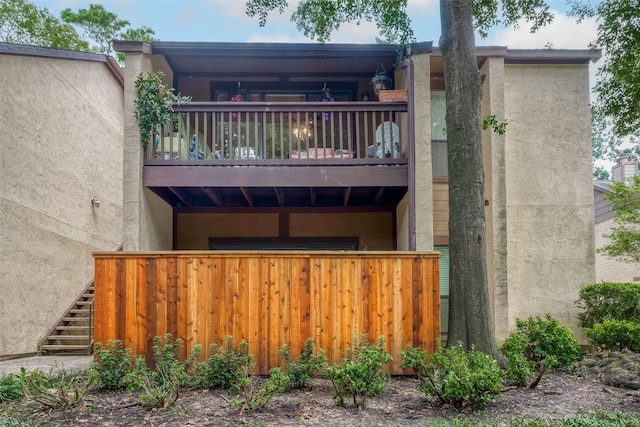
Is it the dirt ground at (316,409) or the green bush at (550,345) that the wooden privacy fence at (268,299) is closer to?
the dirt ground at (316,409)

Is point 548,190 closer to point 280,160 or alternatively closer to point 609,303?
point 609,303

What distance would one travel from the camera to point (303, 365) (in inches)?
210

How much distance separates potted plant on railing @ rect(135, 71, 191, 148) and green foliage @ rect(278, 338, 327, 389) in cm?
416

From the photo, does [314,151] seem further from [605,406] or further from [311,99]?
[605,406]

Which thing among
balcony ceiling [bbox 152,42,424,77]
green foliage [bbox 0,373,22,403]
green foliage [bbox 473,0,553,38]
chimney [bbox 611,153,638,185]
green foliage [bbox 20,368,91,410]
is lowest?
green foliage [bbox 0,373,22,403]

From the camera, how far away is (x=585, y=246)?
27.4ft

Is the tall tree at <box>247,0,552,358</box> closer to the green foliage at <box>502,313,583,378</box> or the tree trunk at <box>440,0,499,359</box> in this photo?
the tree trunk at <box>440,0,499,359</box>

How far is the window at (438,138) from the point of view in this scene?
8961 millimetres

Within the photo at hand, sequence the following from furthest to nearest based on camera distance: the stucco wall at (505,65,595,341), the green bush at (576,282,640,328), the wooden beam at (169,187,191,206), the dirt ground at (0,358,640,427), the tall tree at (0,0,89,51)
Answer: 1. the tall tree at (0,0,89,51)
2. the stucco wall at (505,65,595,341)
3. the wooden beam at (169,187,191,206)
4. the green bush at (576,282,640,328)
5. the dirt ground at (0,358,640,427)

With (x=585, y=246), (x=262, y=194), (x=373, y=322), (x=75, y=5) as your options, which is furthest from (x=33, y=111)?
(x=75, y=5)

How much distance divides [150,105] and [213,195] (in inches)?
75.7

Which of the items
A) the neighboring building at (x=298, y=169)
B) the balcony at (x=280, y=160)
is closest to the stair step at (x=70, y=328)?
the neighboring building at (x=298, y=169)

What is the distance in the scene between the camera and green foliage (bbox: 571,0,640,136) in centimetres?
792

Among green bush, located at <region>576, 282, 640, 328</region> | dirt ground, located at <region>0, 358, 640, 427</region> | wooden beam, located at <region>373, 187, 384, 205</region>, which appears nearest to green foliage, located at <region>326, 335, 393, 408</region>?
dirt ground, located at <region>0, 358, 640, 427</region>
